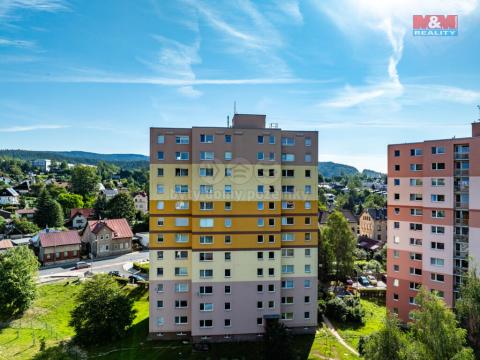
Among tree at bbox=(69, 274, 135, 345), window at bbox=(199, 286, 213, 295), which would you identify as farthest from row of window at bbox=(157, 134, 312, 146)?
tree at bbox=(69, 274, 135, 345)

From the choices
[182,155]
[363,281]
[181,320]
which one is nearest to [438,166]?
[182,155]

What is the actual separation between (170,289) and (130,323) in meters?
6.54

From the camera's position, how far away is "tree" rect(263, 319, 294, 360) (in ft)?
93.4

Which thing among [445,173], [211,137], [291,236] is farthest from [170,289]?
[445,173]

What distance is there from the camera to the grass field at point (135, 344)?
99.6ft

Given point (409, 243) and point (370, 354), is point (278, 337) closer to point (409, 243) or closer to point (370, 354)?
point (370, 354)

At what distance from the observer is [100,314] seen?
32.9 metres

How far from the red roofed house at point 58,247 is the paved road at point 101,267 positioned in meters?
2.42

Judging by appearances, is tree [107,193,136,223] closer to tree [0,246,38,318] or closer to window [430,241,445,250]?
tree [0,246,38,318]

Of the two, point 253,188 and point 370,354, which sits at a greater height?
point 253,188

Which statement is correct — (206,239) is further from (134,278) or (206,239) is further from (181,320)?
(134,278)

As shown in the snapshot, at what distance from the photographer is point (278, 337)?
29.1 meters

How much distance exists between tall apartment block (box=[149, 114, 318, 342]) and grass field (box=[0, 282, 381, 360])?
1.62 metres

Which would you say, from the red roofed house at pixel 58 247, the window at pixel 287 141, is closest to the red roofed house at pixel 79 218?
the red roofed house at pixel 58 247
